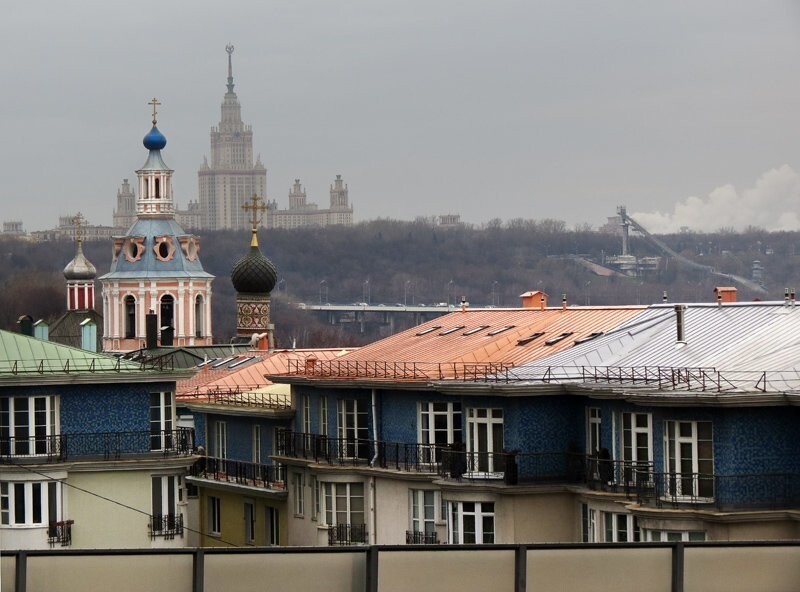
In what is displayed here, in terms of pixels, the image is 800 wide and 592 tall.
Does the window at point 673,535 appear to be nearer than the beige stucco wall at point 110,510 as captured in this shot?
Yes

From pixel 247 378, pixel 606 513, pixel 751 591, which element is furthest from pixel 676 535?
pixel 247 378

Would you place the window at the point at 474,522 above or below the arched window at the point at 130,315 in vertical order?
below

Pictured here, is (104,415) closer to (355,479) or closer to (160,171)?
(355,479)

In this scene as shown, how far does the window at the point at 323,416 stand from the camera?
63.0m

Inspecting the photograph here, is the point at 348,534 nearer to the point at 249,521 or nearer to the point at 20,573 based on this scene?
the point at 249,521

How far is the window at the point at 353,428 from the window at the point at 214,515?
28.4 feet

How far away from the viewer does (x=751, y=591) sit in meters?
31.9

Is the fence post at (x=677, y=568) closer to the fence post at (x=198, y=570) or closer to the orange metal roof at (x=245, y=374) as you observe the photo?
the fence post at (x=198, y=570)

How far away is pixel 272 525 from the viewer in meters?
67.1

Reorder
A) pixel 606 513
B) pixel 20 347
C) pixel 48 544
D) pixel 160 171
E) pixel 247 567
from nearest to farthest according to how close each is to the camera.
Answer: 1. pixel 247 567
2. pixel 606 513
3. pixel 48 544
4. pixel 20 347
5. pixel 160 171

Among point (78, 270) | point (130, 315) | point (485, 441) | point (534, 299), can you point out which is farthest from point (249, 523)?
point (78, 270)

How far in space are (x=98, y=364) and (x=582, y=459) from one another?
1196 centimetres

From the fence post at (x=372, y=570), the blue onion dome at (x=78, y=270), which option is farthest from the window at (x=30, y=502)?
the blue onion dome at (x=78, y=270)

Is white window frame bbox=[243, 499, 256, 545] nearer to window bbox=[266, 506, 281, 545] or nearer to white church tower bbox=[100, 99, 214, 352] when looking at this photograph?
window bbox=[266, 506, 281, 545]
